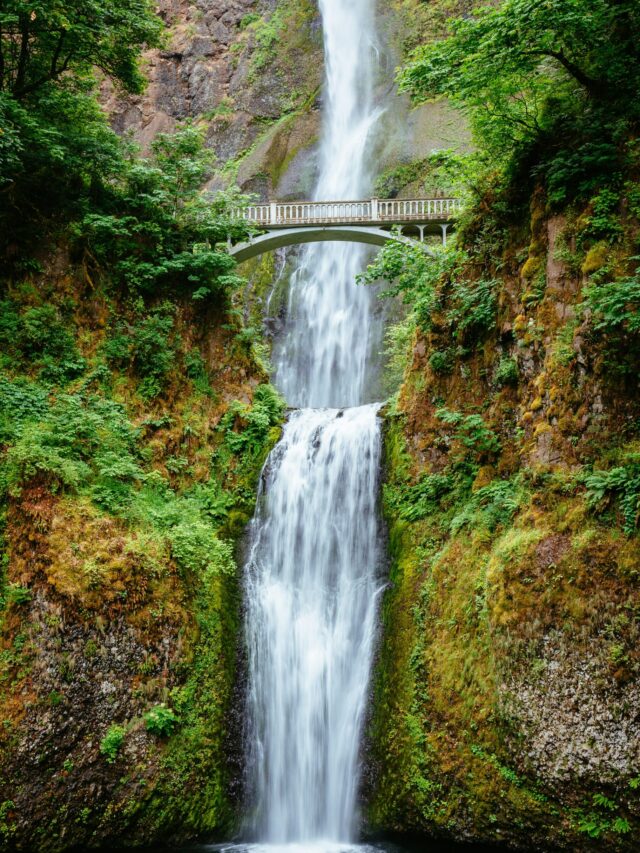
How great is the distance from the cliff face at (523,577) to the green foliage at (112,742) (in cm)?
333

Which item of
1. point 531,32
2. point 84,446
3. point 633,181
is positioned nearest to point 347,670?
point 84,446

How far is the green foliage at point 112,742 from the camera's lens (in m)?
7.34

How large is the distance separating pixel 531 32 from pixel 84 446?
8.22 metres

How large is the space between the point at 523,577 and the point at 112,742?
17.6 feet

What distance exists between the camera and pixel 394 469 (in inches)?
415

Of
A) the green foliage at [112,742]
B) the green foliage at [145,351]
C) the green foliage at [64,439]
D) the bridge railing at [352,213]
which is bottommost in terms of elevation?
the green foliage at [112,742]

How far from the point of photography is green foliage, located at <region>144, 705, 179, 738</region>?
7.73 metres

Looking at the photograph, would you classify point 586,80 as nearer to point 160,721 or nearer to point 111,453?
point 111,453

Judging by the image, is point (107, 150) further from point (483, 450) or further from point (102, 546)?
point (483, 450)

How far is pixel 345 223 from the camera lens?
1616 centimetres

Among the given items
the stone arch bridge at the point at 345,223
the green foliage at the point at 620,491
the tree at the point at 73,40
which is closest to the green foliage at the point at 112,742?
the green foliage at the point at 620,491

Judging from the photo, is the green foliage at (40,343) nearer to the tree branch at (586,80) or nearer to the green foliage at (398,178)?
the tree branch at (586,80)

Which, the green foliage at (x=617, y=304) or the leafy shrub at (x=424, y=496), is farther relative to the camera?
the leafy shrub at (x=424, y=496)

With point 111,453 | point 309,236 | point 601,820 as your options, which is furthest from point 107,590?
point 309,236
